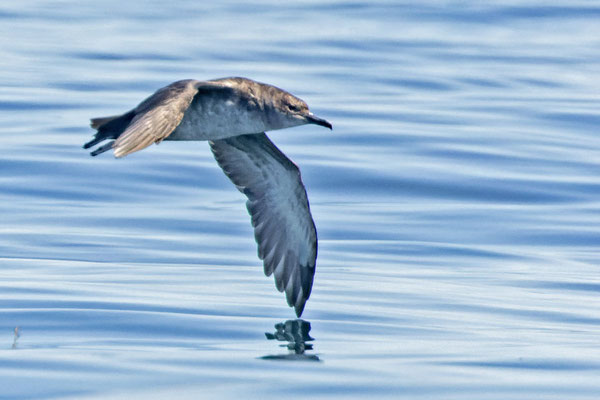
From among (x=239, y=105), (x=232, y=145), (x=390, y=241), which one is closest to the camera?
(x=239, y=105)

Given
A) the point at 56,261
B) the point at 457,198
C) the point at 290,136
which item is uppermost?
the point at 290,136

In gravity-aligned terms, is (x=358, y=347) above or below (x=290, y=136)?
below

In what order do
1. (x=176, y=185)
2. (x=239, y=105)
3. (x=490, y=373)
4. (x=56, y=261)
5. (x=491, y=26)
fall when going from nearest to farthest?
(x=490, y=373) < (x=239, y=105) < (x=56, y=261) < (x=176, y=185) < (x=491, y=26)

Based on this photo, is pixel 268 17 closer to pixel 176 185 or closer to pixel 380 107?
pixel 380 107

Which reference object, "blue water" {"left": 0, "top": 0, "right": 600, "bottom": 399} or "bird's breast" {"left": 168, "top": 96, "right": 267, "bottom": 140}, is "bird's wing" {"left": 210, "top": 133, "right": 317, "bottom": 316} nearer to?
"blue water" {"left": 0, "top": 0, "right": 600, "bottom": 399}

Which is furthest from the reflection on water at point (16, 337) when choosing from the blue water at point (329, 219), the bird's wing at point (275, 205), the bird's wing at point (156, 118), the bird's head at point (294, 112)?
the bird's head at point (294, 112)

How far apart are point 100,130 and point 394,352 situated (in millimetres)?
2347

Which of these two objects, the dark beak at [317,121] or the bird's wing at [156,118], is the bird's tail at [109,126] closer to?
the bird's wing at [156,118]

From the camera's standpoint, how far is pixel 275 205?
927 cm

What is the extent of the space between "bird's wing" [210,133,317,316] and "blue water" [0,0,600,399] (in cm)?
26

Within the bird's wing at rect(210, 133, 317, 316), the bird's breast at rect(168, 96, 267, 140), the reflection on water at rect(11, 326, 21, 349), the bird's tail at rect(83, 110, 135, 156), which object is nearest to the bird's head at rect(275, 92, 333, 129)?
the bird's breast at rect(168, 96, 267, 140)

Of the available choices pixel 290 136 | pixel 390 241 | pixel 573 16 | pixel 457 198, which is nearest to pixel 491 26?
pixel 573 16

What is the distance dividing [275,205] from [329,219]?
3.14 meters

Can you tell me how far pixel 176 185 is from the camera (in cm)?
1309
